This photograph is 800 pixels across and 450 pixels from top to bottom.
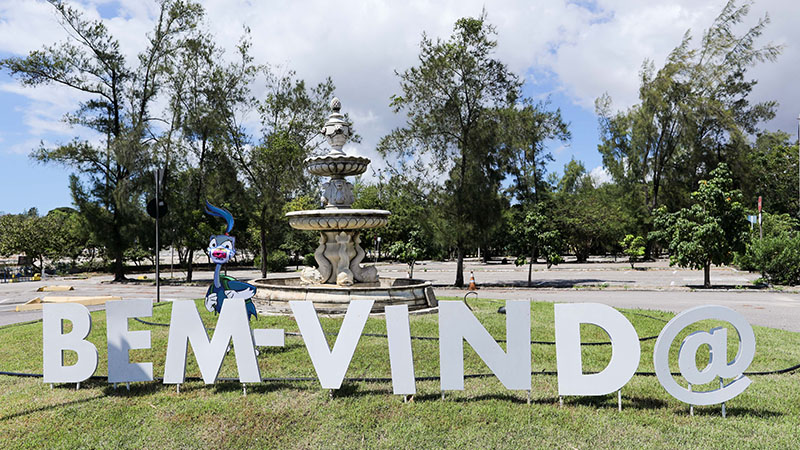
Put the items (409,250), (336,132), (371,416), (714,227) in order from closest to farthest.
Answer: (371,416), (336,132), (714,227), (409,250)

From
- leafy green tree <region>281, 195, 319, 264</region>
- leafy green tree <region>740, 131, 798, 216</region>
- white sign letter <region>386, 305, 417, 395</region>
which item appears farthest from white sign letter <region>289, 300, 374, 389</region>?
leafy green tree <region>740, 131, 798, 216</region>

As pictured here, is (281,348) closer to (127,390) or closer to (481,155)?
(127,390)

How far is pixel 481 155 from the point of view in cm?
2514

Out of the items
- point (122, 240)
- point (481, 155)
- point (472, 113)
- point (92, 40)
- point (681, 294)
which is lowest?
point (681, 294)

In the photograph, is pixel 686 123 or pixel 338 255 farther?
pixel 686 123

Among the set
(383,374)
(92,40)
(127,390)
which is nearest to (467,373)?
(383,374)

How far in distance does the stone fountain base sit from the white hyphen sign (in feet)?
15.6

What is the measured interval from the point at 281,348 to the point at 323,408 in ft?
9.18

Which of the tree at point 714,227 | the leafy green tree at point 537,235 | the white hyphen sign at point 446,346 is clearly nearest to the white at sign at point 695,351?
the white hyphen sign at point 446,346

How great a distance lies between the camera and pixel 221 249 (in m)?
7.66

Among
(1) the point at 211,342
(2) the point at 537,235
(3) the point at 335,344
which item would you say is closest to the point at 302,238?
(2) the point at 537,235

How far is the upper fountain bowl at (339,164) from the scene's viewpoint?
13.2 metres

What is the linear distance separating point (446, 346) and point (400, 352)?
526mm

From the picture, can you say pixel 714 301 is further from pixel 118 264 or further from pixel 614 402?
pixel 118 264
